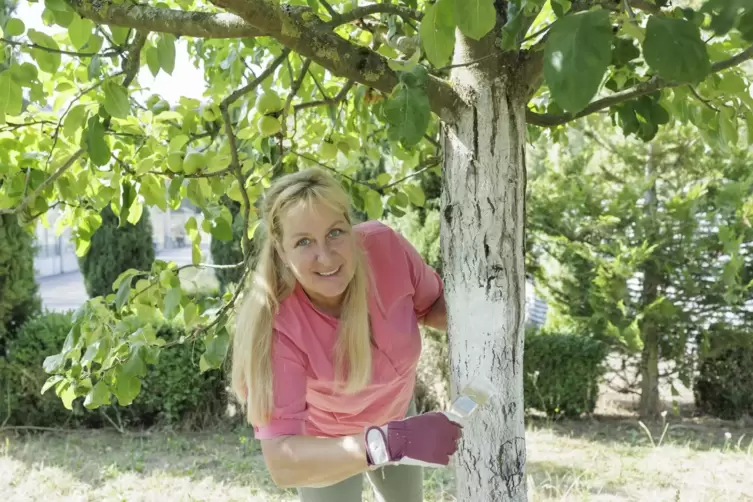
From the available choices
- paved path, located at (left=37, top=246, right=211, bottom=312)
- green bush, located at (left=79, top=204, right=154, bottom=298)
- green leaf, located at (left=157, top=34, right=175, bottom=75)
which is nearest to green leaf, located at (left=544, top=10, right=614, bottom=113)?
green leaf, located at (left=157, top=34, right=175, bottom=75)

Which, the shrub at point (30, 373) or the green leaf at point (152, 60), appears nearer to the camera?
the green leaf at point (152, 60)

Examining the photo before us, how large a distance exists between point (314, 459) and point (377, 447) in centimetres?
19

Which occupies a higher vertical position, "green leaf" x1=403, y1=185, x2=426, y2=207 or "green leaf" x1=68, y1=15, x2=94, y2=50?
"green leaf" x1=68, y1=15, x2=94, y2=50

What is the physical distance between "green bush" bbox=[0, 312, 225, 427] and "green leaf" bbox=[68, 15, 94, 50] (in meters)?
3.97

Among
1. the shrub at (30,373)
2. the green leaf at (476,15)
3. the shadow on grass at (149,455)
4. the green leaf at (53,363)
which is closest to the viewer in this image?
the green leaf at (476,15)

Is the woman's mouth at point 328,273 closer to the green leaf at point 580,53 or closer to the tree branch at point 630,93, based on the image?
the tree branch at point 630,93

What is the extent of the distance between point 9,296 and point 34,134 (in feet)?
12.9

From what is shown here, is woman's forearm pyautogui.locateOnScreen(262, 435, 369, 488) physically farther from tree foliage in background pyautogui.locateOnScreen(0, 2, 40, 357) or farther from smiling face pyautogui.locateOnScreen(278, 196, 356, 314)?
tree foliage in background pyautogui.locateOnScreen(0, 2, 40, 357)

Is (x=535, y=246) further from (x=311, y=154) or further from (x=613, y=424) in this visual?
(x=311, y=154)

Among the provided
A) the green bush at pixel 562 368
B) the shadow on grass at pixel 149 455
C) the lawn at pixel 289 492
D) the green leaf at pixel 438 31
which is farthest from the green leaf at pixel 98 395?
the green bush at pixel 562 368

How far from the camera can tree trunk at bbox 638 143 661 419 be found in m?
5.43

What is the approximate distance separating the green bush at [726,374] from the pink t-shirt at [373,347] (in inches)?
163

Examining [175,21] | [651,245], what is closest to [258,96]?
[175,21]

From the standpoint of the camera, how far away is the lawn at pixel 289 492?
3.84 m
